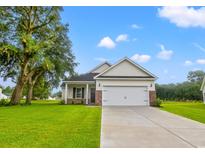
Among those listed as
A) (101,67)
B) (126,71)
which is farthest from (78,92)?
(126,71)

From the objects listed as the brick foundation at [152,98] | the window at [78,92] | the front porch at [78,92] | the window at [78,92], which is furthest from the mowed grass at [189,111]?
the window at [78,92]

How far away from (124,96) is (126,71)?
248 cm

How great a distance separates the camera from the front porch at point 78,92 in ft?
83.5

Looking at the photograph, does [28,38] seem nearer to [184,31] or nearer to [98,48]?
[98,48]

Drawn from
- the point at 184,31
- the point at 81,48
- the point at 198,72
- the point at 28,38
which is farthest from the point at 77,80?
the point at 198,72

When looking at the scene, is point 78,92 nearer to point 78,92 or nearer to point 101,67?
point 78,92

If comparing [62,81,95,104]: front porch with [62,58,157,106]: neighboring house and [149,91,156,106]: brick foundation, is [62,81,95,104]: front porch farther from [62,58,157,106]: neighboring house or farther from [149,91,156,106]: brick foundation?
[149,91,156,106]: brick foundation

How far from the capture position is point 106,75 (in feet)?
69.9

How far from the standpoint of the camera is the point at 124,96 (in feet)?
68.1

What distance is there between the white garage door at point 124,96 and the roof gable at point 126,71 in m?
1.22

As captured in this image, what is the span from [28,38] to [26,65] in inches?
122

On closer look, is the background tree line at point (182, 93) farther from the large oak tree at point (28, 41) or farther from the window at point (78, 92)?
the large oak tree at point (28, 41)
